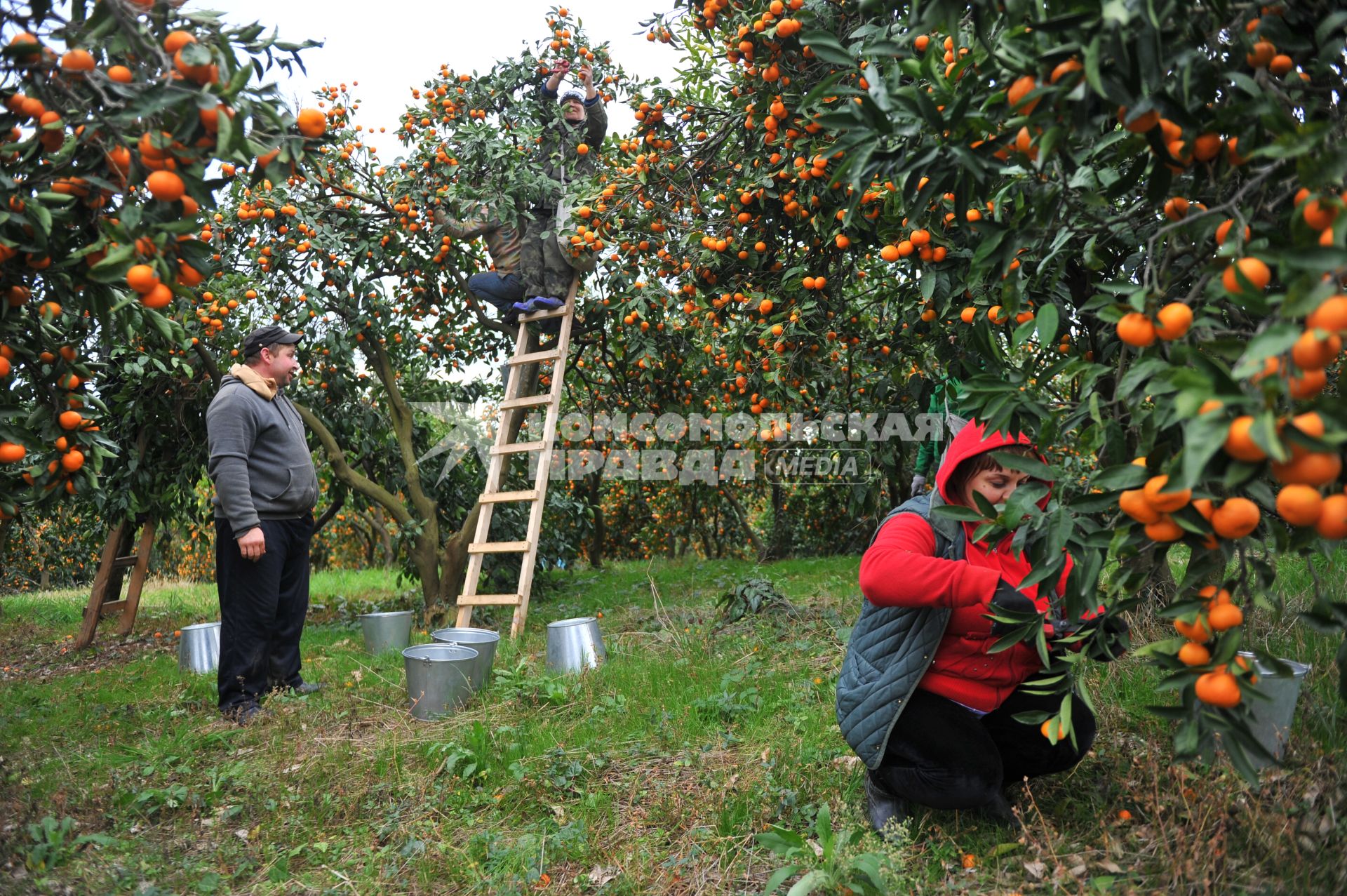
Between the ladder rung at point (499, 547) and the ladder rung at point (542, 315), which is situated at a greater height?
the ladder rung at point (542, 315)

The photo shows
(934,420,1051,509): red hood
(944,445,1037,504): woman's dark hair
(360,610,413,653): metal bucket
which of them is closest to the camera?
A: (934,420,1051,509): red hood

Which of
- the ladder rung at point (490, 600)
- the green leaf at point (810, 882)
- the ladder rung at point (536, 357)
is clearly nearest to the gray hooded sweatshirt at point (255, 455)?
the ladder rung at point (490, 600)

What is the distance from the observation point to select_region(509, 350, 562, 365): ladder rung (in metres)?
5.67

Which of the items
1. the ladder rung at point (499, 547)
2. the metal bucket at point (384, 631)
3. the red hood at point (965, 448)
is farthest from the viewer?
the ladder rung at point (499, 547)

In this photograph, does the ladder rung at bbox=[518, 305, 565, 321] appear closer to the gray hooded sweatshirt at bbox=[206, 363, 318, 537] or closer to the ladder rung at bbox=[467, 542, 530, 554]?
the ladder rung at bbox=[467, 542, 530, 554]

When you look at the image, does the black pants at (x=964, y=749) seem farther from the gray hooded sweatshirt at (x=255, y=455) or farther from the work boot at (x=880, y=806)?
the gray hooded sweatshirt at (x=255, y=455)

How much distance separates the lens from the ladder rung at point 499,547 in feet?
17.2

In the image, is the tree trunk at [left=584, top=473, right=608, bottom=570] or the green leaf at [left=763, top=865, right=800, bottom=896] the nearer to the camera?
the green leaf at [left=763, top=865, right=800, bottom=896]

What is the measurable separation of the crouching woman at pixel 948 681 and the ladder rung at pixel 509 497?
324 centimetres

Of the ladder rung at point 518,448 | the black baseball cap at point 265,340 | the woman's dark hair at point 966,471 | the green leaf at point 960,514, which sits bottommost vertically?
the green leaf at point 960,514

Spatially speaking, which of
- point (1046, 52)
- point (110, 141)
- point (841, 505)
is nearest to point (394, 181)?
point (110, 141)

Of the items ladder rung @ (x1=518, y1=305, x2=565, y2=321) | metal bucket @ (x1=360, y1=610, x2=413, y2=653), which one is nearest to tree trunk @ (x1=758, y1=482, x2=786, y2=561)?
ladder rung @ (x1=518, y1=305, x2=565, y2=321)

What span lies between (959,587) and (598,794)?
1369 mm

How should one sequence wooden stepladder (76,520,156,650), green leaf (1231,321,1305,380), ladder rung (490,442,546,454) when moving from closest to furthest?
green leaf (1231,321,1305,380) → ladder rung (490,442,546,454) → wooden stepladder (76,520,156,650)
